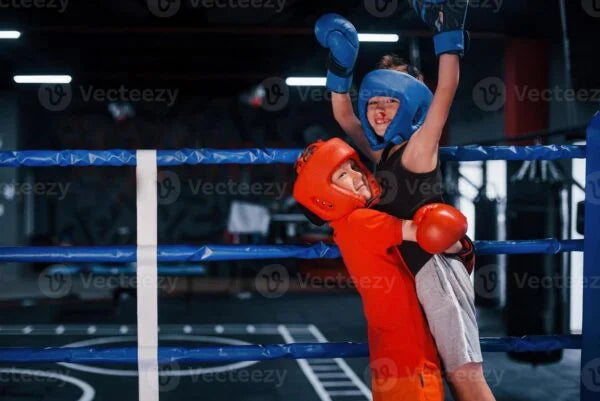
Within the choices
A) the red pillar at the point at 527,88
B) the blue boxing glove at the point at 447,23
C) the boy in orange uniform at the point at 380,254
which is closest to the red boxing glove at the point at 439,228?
the boy in orange uniform at the point at 380,254

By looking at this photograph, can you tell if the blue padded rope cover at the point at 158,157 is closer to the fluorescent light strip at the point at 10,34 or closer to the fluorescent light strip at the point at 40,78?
the fluorescent light strip at the point at 10,34

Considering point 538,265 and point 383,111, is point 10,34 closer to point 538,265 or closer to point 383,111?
point 538,265

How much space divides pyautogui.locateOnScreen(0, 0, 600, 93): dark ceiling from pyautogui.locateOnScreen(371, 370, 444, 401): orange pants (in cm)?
497

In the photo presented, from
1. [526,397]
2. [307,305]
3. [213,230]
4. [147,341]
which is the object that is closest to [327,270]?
[307,305]

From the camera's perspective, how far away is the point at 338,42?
183 cm

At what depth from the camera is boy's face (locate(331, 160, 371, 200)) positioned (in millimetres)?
1618

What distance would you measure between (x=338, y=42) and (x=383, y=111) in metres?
0.26

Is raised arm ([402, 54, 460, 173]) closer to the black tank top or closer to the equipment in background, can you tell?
the black tank top

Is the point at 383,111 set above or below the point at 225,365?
above

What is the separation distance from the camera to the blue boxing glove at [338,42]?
1.81 m

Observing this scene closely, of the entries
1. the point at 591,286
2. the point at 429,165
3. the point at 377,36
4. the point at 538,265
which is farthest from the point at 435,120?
the point at 377,36

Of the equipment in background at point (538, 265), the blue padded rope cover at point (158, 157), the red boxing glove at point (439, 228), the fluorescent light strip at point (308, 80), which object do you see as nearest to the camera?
the red boxing glove at point (439, 228)

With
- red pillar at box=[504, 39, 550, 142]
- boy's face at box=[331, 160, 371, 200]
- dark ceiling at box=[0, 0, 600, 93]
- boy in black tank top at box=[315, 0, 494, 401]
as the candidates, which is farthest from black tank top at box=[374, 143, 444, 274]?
red pillar at box=[504, 39, 550, 142]

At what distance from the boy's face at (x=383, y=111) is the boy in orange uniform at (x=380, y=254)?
0.48ft
